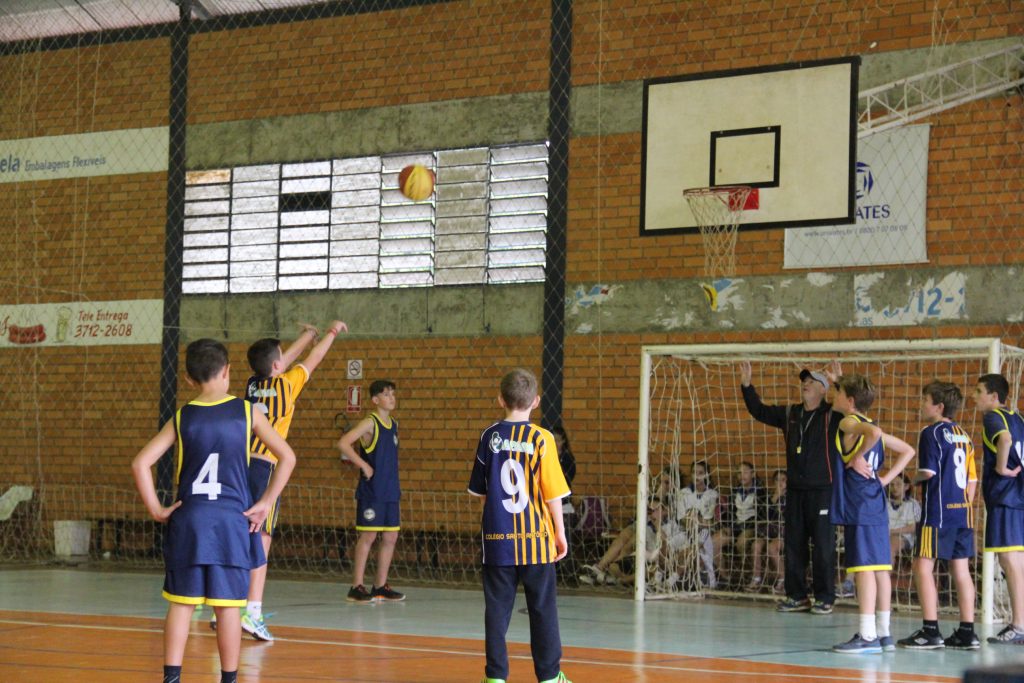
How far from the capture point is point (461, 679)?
6.52 meters

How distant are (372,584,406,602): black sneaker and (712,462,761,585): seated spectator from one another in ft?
11.5

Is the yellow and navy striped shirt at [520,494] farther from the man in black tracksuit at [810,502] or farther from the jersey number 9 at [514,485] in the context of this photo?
the man in black tracksuit at [810,502]

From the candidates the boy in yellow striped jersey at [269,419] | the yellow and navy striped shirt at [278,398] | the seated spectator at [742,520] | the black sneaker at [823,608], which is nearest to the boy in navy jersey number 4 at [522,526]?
the boy in yellow striped jersey at [269,419]

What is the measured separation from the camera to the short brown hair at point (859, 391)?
8.11 metres

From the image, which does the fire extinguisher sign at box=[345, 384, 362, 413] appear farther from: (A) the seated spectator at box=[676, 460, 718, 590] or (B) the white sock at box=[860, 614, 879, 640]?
(B) the white sock at box=[860, 614, 879, 640]

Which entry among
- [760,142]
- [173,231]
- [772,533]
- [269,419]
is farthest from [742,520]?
[173,231]

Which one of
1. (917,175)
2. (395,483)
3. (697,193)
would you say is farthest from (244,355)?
(917,175)

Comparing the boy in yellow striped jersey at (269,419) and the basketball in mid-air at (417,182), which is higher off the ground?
the basketball in mid-air at (417,182)

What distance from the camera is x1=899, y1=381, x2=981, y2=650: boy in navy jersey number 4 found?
8.58 meters

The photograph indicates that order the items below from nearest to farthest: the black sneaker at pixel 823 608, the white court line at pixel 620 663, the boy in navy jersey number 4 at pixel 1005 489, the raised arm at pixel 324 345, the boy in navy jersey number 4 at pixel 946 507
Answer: the white court line at pixel 620 663 → the raised arm at pixel 324 345 → the boy in navy jersey number 4 at pixel 946 507 → the boy in navy jersey number 4 at pixel 1005 489 → the black sneaker at pixel 823 608

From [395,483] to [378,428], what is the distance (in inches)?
21.3

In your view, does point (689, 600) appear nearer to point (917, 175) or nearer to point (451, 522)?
point (451, 522)

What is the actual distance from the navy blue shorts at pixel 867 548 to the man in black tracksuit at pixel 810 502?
2.66 metres

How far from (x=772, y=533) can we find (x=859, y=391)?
16.7 feet
